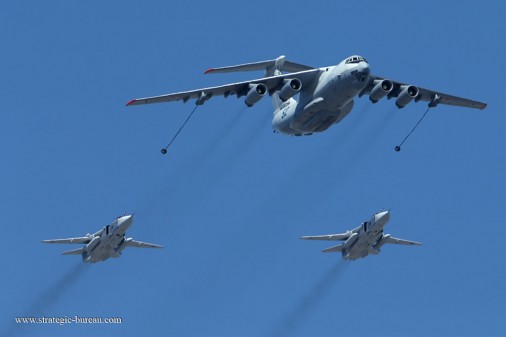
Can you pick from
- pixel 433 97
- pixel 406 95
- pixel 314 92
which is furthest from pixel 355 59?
pixel 433 97

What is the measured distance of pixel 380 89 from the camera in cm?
6041

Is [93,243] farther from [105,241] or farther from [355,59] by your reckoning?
[355,59]

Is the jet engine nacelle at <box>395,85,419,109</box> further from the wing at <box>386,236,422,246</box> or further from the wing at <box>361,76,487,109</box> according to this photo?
the wing at <box>386,236,422,246</box>

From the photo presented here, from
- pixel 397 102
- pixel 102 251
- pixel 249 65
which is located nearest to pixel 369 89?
pixel 397 102

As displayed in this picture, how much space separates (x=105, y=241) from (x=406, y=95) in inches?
648

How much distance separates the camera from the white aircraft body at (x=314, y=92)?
5791cm

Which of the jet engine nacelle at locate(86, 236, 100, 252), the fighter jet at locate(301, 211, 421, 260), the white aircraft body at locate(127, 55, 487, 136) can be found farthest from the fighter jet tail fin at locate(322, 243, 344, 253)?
the jet engine nacelle at locate(86, 236, 100, 252)

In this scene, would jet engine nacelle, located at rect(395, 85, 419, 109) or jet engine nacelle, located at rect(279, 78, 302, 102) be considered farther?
jet engine nacelle, located at rect(395, 85, 419, 109)

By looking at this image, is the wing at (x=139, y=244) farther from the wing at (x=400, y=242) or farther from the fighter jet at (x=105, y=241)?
the wing at (x=400, y=242)

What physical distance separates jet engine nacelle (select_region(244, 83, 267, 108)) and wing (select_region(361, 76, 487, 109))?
6.18 m

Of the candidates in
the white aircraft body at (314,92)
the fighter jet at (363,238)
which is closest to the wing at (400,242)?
the fighter jet at (363,238)

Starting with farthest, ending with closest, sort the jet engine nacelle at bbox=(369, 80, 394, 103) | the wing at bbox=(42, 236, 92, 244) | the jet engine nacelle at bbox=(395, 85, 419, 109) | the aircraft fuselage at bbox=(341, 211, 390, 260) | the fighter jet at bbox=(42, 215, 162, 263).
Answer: the wing at bbox=(42, 236, 92, 244)
the aircraft fuselage at bbox=(341, 211, 390, 260)
the fighter jet at bbox=(42, 215, 162, 263)
the jet engine nacelle at bbox=(395, 85, 419, 109)
the jet engine nacelle at bbox=(369, 80, 394, 103)

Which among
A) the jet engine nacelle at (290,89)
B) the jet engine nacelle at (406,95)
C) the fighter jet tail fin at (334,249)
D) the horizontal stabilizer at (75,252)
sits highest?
the jet engine nacelle at (406,95)

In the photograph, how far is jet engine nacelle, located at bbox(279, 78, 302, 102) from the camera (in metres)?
58.8
